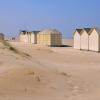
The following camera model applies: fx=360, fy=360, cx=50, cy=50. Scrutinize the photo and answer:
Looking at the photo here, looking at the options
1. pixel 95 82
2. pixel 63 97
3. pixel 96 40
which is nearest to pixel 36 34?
pixel 96 40

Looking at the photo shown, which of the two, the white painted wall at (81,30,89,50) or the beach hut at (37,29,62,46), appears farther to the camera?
the beach hut at (37,29,62,46)

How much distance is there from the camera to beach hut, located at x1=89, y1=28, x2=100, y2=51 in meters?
40.5

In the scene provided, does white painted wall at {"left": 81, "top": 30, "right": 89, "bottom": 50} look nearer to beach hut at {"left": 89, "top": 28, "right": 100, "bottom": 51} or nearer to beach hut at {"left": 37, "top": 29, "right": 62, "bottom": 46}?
beach hut at {"left": 89, "top": 28, "right": 100, "bottom": 51}

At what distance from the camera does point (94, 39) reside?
41844mm

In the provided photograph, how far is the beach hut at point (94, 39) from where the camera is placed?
4053cm

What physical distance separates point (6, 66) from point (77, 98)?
4873mm

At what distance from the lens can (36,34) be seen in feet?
228

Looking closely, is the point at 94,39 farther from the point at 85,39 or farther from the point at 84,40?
the point at 84,40

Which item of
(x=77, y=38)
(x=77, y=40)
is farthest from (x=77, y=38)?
(x=77, y=40)

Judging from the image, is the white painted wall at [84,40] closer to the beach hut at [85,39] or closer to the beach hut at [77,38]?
the beach hut at [85,39]

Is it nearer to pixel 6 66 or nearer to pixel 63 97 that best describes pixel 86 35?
pixel 6 66

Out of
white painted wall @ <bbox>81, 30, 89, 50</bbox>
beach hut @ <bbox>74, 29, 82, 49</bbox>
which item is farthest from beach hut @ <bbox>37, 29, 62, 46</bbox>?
white painted wall @ <bbox>81, 30, 89, 50</bbox>

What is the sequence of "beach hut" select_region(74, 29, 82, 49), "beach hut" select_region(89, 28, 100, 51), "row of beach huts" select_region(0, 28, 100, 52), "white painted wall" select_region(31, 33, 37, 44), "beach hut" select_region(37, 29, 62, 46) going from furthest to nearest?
"white painted wall" select_region(31, 33, 37, 44), "beach hut" select_region(37, 29, 62, 46), "beach hut" select_region(74, 29, 82, 49), "row of beach huts" select_region(0, 28, 100, 52), "beach hut" select_region(89, 28, 100, 51)

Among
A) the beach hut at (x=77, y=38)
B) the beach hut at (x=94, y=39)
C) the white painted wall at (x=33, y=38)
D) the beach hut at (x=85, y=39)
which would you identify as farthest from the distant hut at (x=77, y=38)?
the white painted wall at (x=33, y=38)
